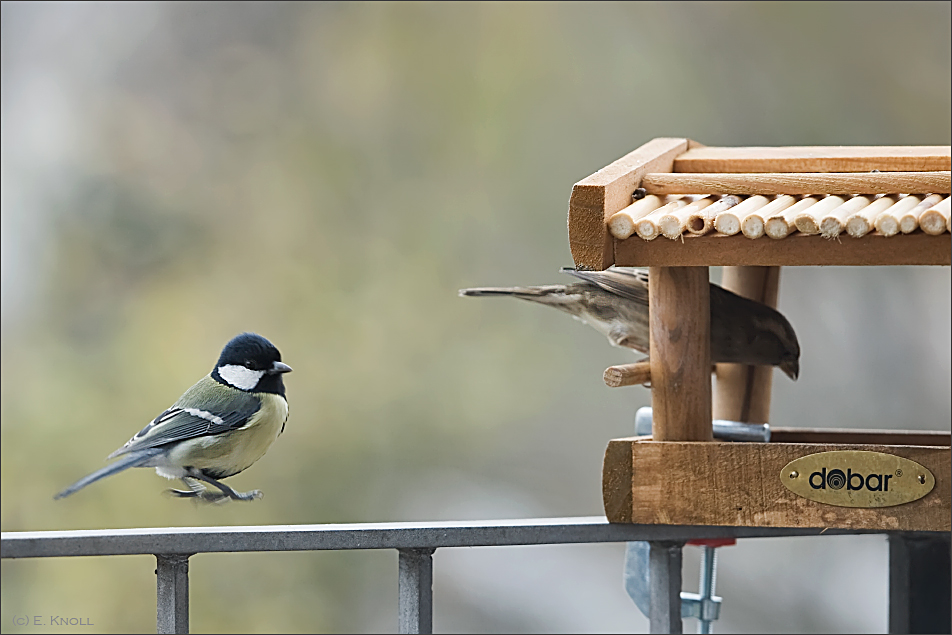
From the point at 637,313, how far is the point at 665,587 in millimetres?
295

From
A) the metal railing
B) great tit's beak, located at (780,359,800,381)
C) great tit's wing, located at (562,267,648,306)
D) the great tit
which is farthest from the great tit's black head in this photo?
great tit's beak, located at (780,359,800,381)

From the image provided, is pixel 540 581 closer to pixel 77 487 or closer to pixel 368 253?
pixel 368 253

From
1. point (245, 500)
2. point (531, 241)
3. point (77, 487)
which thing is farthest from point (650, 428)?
point (531, 241)

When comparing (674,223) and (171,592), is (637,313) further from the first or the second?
(171,592)

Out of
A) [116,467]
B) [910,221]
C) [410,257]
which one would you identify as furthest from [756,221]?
[410,257]

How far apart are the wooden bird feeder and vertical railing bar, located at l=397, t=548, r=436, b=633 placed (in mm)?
193

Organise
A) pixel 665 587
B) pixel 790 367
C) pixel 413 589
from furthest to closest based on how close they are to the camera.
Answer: pixel 790 367 < pixel 665 587 < pixel 413 589

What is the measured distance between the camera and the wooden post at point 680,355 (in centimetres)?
105

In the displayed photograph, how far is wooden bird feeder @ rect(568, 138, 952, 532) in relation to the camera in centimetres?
87

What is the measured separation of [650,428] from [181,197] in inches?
59.9

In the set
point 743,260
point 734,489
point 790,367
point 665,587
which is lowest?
point 665,587

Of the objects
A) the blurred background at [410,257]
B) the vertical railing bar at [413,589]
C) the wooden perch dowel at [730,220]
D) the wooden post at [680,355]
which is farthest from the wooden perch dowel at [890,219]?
the blurred background at [410,257]

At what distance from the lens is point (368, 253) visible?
243 cm

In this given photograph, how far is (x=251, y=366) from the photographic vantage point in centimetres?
89
